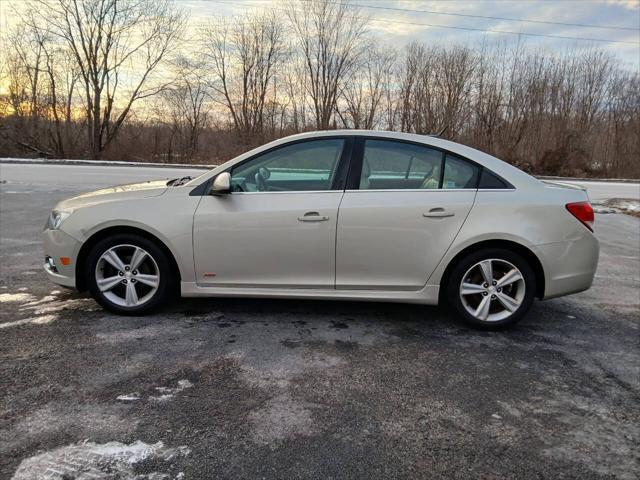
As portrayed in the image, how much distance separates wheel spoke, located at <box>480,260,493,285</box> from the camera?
3848 mm

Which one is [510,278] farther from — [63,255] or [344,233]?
[63,255]

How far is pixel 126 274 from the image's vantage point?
3.97m

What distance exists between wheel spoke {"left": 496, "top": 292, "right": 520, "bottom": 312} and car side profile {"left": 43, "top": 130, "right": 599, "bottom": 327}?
1cm

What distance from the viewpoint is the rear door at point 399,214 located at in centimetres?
378

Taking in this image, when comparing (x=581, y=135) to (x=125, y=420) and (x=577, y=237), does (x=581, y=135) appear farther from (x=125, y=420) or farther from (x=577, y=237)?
(x=125, y=420)

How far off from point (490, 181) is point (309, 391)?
2257 mm

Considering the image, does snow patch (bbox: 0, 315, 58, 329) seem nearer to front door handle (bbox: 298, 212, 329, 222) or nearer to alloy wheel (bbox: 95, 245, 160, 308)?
alloy wheel (bbox: 95, 245, 160, 308)

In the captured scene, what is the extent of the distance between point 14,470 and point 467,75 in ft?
97.2

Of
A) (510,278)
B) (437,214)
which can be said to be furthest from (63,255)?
(510,278)

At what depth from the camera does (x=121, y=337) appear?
11.8ft

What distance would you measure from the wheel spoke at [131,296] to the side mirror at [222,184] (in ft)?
3.51

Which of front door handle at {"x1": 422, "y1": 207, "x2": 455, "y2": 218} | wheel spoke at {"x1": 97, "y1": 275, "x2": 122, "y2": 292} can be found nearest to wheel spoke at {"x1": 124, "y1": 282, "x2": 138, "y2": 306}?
wheel spoke at {"x1": 97, "y1": 275, "x2": 122, "y2": 292}

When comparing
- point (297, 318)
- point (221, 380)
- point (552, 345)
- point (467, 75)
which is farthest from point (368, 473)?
point (467, 75)

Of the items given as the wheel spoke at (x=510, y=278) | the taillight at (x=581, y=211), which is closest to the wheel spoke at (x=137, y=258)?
the wheel spoke at (x=510, y=278)
